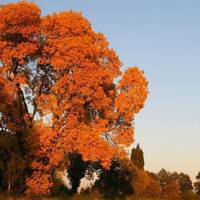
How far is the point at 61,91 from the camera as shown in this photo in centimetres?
3080

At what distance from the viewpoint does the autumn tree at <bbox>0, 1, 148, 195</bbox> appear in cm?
2998

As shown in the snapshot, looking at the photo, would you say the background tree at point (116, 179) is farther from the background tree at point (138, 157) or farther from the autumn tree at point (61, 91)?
the background tree at point (138, 157)

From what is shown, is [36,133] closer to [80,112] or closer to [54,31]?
[80,112]

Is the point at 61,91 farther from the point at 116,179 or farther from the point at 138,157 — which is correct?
the point at 138,157

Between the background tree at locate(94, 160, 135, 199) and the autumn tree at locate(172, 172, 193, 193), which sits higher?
the autumn tree at locate(172, 172, 193, 193)

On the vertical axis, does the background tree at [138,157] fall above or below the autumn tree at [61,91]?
above

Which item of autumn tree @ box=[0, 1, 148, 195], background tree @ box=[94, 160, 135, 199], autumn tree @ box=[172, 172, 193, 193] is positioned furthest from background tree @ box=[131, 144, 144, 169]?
autumn tree @ box=[0, 1, 148, 195]

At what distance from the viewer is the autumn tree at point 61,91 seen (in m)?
30.0

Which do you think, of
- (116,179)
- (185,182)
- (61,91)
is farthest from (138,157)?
(61,91)

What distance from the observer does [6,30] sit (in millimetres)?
31484

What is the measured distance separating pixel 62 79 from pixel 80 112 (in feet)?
8.68

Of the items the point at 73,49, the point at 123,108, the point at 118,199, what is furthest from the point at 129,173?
the point at 73,49

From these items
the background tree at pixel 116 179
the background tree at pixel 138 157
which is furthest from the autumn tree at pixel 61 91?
the background tree at pixel 138 157

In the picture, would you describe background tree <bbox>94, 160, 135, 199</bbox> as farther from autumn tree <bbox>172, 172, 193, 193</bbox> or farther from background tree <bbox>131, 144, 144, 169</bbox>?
autumn tree <bbox>172, 172, 193, 193</bbox>
